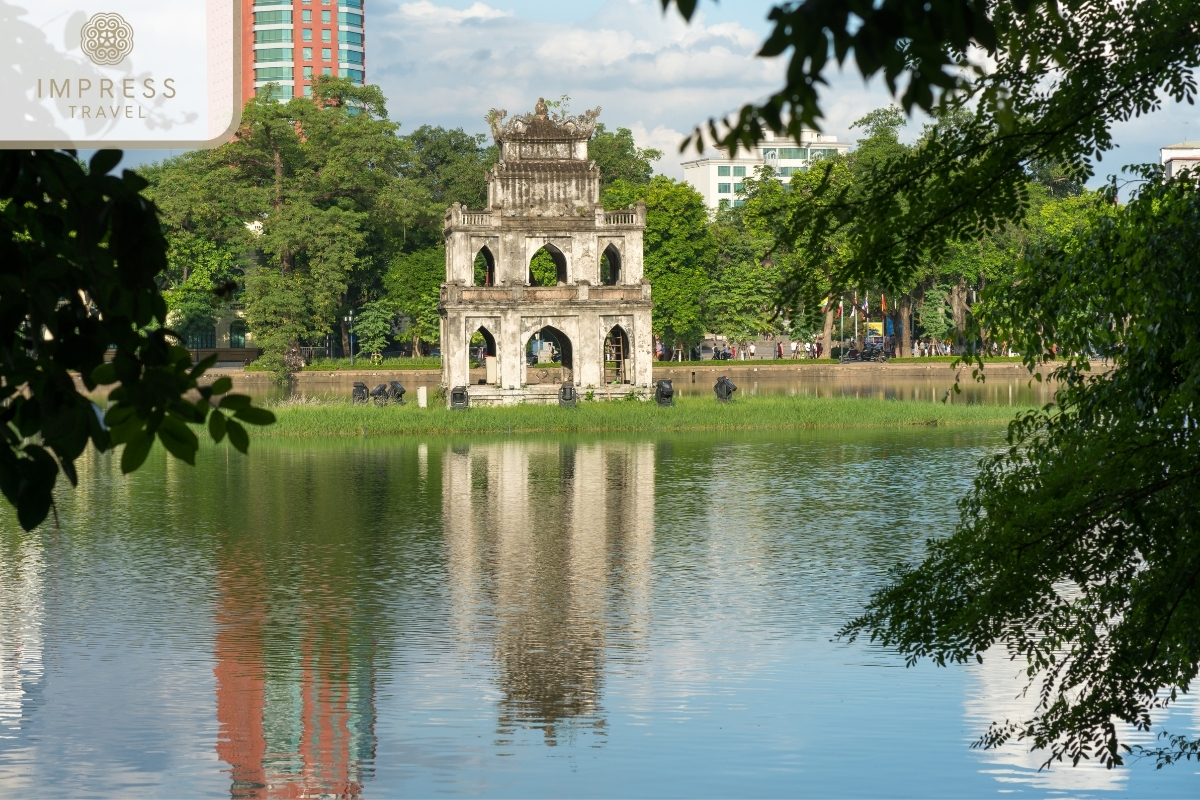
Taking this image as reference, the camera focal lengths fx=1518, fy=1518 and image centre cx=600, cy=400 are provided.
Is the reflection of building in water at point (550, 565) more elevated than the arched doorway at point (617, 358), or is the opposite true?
the arched doorway at point (617, 358)

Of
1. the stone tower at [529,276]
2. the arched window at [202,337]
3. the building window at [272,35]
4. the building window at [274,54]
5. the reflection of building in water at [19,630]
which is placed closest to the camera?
the reflection of building in water at [19,630]

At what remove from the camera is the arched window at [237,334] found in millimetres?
86375

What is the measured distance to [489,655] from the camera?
15734 millimetres

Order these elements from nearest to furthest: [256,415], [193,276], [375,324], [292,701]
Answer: [256,415] → [292,701] → [193,276] → [375,324]

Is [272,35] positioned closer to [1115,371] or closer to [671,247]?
[671,247]

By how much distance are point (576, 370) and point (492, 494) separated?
22486 millimetres

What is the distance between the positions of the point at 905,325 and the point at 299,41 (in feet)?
245

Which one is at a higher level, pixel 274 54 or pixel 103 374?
pixel 274 54

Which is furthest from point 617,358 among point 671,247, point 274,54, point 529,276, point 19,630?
point 274,54

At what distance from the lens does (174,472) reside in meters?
35.6

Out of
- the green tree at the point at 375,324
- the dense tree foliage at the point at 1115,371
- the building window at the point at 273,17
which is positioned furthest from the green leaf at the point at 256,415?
the building window at the point at 273,17

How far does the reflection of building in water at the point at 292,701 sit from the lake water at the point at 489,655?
40 mm

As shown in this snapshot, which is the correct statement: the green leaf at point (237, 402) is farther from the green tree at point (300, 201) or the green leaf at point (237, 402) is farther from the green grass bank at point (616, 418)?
the green tree at point (300, 201)

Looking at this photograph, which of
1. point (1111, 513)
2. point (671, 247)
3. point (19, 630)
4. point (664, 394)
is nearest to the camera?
point (1111, 513)
